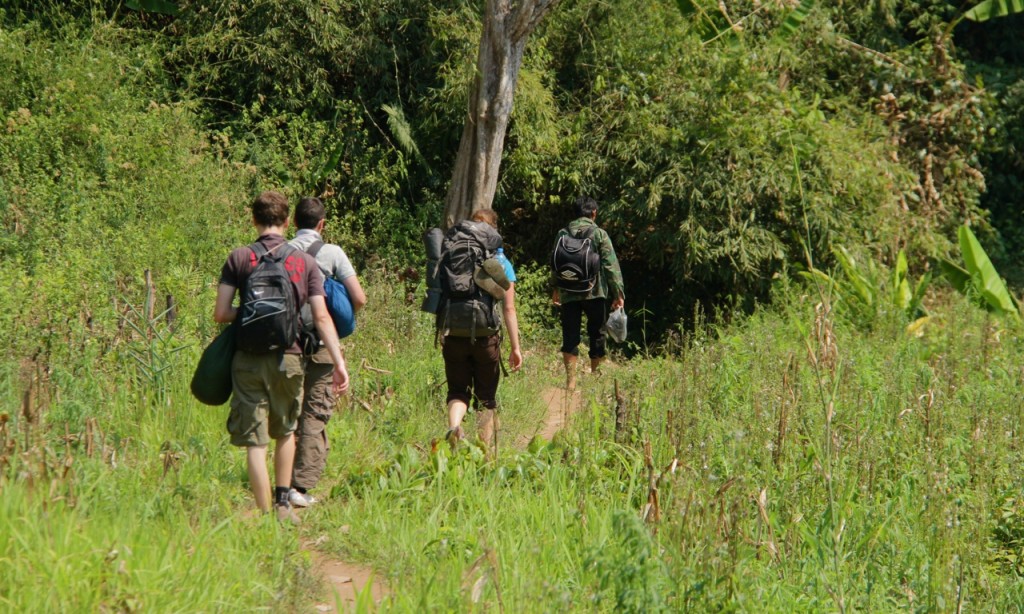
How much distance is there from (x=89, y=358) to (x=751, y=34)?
9.75 meters

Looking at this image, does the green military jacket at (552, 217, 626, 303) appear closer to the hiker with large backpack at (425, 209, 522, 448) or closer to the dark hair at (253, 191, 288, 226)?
the hiker with large backpack at (425, 209, 522, 448)

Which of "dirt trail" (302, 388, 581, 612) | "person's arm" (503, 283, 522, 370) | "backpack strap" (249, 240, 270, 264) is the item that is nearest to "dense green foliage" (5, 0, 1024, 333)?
"person's arm" (503, 283, 522, 370)

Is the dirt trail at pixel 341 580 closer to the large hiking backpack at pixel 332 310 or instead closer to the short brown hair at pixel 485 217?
the large hiking backpack at pixel 332 310

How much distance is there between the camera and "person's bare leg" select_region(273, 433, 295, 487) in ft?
18.0

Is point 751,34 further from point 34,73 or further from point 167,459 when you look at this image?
point 167,459

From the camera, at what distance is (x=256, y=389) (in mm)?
5281

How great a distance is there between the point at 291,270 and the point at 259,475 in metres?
1.03

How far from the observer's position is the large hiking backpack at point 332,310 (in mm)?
5543

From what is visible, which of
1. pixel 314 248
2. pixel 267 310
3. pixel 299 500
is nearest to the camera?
pixel 267 310

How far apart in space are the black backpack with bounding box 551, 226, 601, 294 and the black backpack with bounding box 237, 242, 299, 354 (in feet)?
12.6

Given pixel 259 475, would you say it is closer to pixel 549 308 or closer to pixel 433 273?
pixel 433 273

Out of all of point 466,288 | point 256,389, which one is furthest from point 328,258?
point 466,288

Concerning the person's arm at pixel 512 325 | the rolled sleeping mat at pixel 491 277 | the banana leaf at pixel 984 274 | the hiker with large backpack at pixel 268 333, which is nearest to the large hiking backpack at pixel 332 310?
the hiker with large backpack at pixel 268 333

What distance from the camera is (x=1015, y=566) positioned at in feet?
17.8
